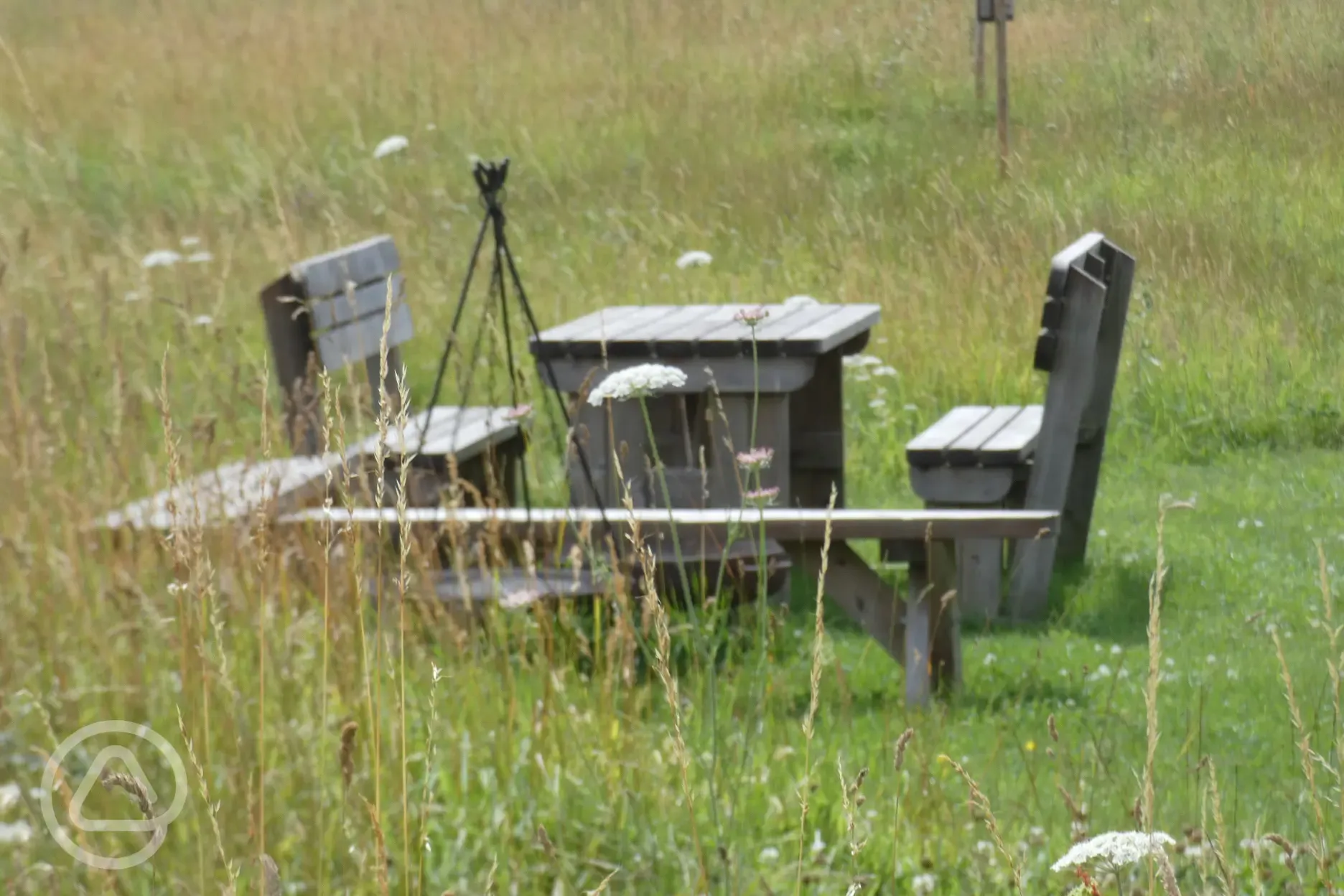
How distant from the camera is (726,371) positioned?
5031 millimetres

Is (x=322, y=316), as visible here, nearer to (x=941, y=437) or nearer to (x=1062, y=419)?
(x=941, y=437)

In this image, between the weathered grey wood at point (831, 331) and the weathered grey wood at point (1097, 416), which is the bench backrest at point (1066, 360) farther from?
the weathered grey wood at point (831, 331)

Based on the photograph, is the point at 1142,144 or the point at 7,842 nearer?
the point at 7,842

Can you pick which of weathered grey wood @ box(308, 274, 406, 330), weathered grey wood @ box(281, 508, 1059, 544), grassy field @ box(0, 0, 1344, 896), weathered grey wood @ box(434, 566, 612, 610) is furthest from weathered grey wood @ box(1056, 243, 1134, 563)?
weathered grey wood @ box(308, 274, 406, 330)

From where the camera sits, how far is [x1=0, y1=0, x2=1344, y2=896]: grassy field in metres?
2.69

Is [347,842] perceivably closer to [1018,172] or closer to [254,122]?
[1018,172]

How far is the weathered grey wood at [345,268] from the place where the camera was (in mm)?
4895

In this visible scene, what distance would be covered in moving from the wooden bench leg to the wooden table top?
82cm

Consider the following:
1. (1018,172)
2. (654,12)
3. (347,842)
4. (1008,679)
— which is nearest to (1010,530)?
(1008,679)

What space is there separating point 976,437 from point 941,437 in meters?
0.10

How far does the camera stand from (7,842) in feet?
7.68

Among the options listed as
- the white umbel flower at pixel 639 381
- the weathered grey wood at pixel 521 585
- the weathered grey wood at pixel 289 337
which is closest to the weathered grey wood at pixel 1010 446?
the weathered grey wood at pixel 521 585

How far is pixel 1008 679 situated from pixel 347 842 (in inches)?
93.2

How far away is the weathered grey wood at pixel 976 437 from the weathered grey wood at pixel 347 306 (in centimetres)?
157
